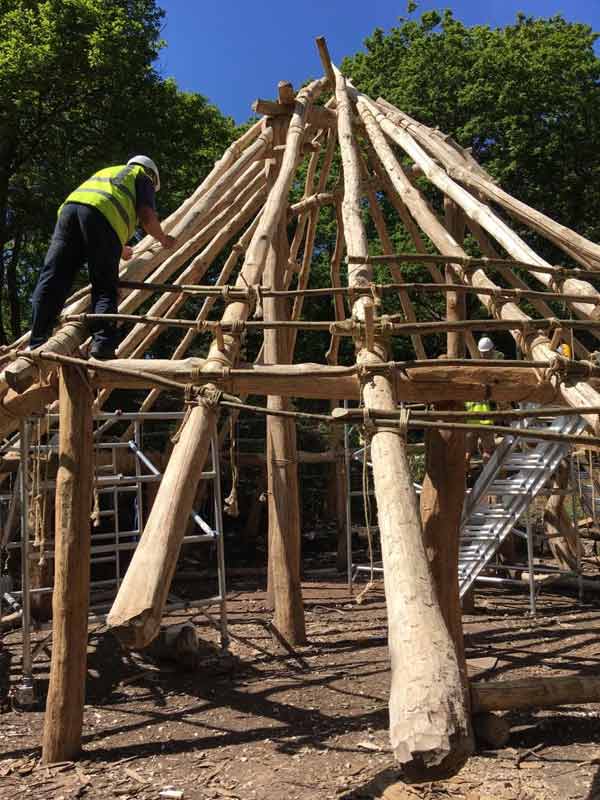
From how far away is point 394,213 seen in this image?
20297mm

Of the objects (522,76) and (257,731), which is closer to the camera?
(257,731)

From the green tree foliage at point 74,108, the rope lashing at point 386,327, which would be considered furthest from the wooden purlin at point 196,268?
the green tree foliage at point 74,108

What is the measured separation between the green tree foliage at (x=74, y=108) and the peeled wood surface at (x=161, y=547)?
12.1 metres

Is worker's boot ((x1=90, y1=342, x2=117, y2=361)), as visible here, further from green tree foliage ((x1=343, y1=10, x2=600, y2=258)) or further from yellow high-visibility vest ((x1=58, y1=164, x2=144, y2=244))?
green tree foliage ((x1=343, y1=10, x2=600, y2=258))

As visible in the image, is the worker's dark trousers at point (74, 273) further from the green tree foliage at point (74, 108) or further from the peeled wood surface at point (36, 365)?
the green tree foliage at point (74, 108)

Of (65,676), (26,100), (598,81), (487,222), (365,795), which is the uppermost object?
(598,81)

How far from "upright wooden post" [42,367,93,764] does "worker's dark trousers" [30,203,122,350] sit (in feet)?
1.01

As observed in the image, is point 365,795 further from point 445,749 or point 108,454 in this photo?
point 108,454

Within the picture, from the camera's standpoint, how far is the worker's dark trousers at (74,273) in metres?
4.81

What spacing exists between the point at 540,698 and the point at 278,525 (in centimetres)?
289

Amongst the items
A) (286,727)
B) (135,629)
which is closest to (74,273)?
(135,629)

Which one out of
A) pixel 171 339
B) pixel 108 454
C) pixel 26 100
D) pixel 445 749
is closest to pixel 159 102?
pixel 26 100

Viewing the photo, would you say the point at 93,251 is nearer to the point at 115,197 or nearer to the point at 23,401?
the point at 115,197

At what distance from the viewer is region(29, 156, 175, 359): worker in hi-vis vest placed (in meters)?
4.79
